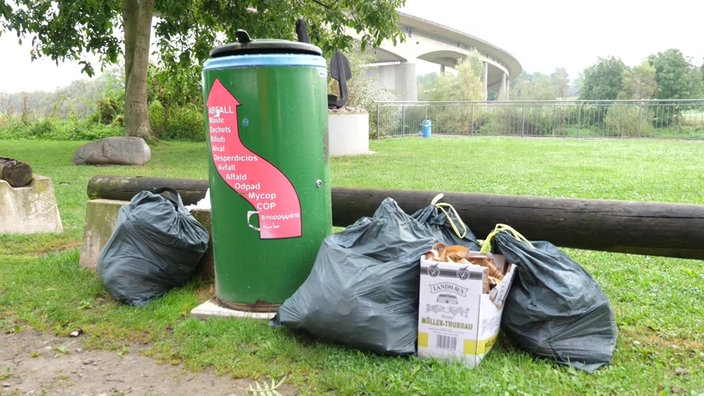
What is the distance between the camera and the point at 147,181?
15.4ft

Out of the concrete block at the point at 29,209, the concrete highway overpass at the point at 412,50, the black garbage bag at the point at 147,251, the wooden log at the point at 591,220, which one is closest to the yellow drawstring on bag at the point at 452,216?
the wooden log at the point at 591,220

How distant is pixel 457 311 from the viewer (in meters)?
2.69

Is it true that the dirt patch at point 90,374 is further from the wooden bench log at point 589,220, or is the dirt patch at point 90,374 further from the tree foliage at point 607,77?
the tree foliage at point 607,77

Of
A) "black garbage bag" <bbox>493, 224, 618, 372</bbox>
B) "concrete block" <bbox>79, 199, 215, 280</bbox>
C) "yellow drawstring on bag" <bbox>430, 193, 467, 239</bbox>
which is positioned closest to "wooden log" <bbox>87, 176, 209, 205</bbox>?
"concrete block" <bbox>79, 199, 215, 280</bbox>

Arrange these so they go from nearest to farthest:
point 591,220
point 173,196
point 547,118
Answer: point 591,220 < point 173,196 < point 547,118

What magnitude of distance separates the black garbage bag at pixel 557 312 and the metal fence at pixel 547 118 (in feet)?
60.4

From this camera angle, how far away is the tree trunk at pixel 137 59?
13.6 m

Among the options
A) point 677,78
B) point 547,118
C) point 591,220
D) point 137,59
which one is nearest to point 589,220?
point 591,220

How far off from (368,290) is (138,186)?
2.67 meters

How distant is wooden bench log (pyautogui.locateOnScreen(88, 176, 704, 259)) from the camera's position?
10.1 ft

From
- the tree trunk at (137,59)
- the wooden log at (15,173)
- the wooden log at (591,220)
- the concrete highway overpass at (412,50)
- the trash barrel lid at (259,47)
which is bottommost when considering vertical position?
the wooden log at (591,220)

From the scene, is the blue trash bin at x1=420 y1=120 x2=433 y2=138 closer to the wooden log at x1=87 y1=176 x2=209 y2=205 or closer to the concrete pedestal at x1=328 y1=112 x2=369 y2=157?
the concrete pedestal at x1=328 y1=112 x2=369 y2=157

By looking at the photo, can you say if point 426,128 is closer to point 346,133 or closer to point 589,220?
point 346,133

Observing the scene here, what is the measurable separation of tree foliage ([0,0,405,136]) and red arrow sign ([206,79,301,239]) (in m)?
8.30
